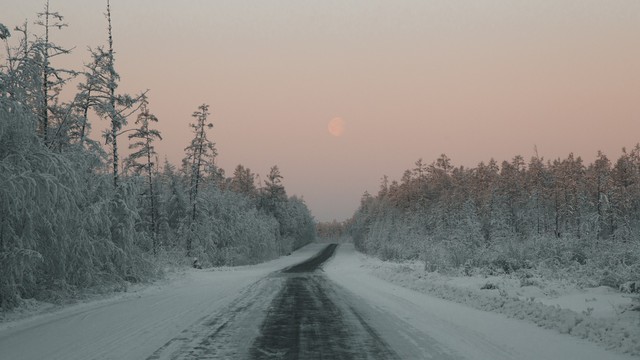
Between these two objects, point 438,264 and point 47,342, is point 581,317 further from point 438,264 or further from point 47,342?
point 438,264

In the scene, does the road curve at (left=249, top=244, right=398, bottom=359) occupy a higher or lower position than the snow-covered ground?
higher

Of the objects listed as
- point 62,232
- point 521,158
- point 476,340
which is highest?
point 521,158

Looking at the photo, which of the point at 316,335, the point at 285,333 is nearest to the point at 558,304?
the point at 316,335

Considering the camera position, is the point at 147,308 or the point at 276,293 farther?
the point at 276,293

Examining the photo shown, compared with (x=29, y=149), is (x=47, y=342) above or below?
below

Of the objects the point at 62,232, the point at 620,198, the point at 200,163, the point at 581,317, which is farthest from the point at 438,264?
the point at 620,198

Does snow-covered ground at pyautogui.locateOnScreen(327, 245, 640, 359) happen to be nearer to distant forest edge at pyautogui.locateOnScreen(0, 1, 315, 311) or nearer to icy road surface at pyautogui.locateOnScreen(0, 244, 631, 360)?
icy road surface at pyautogui.locateOnScreen(0, 244, 631, 360)

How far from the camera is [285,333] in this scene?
31.6 feet

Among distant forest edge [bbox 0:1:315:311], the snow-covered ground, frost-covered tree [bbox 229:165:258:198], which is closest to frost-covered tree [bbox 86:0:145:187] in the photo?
distant forest edge [bbox 0:1:315:311]

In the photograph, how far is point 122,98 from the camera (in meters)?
25.3

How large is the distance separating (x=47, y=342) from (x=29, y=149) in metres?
7.48

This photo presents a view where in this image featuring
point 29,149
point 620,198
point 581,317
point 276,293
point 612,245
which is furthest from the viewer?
point 620,198

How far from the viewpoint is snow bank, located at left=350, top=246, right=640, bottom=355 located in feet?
29.1

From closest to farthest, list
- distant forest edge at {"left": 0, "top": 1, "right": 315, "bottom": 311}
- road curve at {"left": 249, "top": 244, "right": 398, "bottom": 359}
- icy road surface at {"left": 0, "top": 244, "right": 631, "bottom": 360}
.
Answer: road curve at {"left": 249, "top": 244, "right": 398, "bottom": 359} → icy road surface at {"left": 0, "top": 244, "right": 631, "bottom": 360} → distant forest edge at {"left": 0, "top": 1, "right": 315, "bottom": 311}
